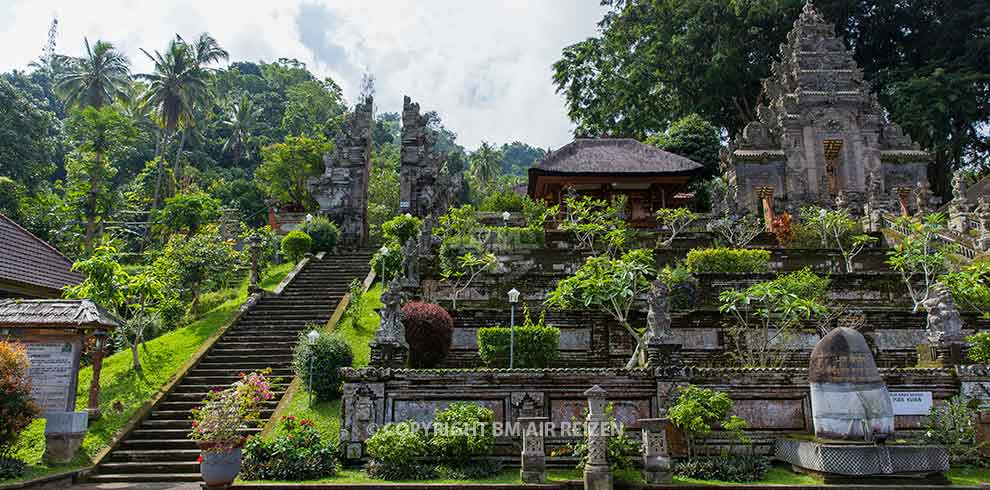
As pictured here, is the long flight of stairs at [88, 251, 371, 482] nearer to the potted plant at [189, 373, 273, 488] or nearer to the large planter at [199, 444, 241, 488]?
the potted plant at [189, 373, 273, 488]

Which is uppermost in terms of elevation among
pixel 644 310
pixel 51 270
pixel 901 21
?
pixel 901 21

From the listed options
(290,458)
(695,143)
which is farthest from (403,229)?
(695,143)

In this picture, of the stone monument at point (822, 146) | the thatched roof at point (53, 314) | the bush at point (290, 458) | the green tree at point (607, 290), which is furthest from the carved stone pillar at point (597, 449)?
the stone monument at point (822, 146)

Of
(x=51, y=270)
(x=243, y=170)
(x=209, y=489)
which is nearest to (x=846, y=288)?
(x=209, y=489)

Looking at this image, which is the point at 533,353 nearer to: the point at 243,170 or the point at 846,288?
the point at 846,288

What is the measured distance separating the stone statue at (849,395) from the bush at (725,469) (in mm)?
1049

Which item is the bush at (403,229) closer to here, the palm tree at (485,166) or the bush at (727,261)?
the bush at (727,261)

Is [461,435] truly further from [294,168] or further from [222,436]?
[294,168]

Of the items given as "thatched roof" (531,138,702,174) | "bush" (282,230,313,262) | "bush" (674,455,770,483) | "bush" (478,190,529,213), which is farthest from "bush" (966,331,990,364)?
"bush" (282,230,313,262)

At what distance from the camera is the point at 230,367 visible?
15102 mm

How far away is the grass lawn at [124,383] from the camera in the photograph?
11461 millimetres

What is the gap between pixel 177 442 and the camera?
40.0 feet

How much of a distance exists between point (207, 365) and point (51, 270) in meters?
7.37

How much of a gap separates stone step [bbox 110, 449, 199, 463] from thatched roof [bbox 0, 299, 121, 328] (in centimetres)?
228
